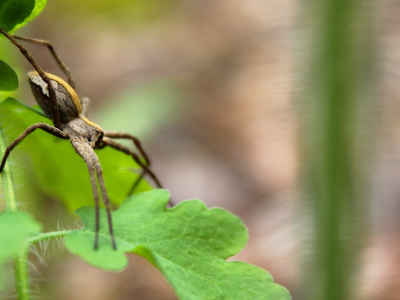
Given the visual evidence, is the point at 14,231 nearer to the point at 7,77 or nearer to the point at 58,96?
the point at 7,77

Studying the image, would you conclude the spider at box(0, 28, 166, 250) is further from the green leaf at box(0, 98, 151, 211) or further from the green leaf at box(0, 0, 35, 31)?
the green leaf at box(0, 0, 35, 31)

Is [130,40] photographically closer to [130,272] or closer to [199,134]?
[199,134]

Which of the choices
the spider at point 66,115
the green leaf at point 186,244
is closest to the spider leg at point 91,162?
the spider at point 66,115

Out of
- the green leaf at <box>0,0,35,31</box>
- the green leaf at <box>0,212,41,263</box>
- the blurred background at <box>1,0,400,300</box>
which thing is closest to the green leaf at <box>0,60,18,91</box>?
the green leaf at <box>0,0,35,31</box>

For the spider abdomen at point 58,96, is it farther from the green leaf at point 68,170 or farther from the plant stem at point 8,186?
the plant stem at point 8,186

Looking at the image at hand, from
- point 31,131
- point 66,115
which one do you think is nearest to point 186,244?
point 31,131

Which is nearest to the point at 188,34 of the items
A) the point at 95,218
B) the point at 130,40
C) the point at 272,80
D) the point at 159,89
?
the point at 130,40
